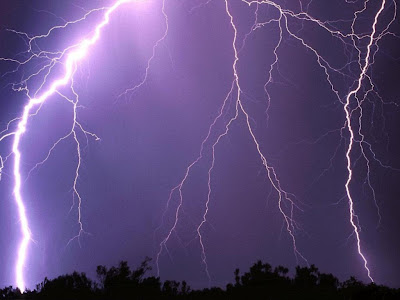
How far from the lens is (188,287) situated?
770 cm

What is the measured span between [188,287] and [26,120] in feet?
25.2

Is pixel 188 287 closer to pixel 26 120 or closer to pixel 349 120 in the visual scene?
pixel 349 120

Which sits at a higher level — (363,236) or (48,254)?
(48,254)

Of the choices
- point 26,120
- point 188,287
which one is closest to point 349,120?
point 188,287

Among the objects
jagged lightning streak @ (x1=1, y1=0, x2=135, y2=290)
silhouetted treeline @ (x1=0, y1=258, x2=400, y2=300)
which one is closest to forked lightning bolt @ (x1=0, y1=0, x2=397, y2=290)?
jagged lightning streak @ (x1=1, y1=0, x2=135, y2=290)

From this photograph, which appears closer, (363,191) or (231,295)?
(231,295)

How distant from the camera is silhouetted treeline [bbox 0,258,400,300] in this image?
6.79 m

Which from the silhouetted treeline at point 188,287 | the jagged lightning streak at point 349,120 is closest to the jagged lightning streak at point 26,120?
the silhouetted treeline at point 188,287

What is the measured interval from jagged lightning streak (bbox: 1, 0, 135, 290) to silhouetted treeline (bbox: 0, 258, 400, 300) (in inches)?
154

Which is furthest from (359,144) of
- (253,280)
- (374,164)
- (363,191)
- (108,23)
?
(108,23)

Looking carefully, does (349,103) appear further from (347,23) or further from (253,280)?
(253,280)

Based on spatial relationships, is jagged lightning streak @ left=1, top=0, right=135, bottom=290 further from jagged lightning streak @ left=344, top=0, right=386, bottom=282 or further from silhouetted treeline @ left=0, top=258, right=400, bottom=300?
jagged lightning streak @ left=344, top=0, right=386, bottom=282

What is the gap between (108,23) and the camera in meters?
11.7

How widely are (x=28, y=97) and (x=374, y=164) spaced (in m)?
10.7
